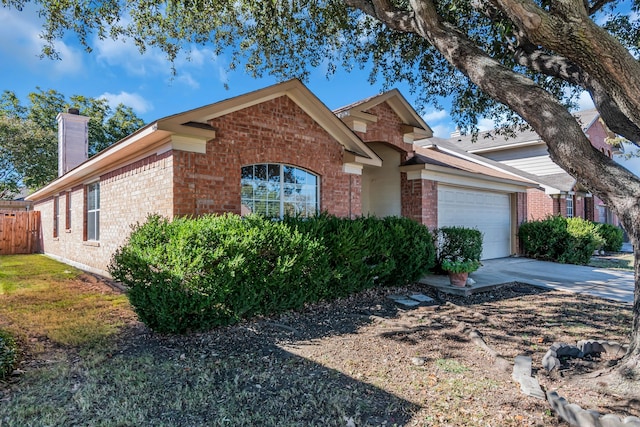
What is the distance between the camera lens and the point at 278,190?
8.16m

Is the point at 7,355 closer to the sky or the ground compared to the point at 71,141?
closer to the ground

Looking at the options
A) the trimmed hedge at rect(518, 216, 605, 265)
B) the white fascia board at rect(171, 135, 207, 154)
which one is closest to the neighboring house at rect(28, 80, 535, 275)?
the white fascia board at rect(171, 135, 207, 154)

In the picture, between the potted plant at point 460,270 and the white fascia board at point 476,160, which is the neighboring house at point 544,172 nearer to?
the white fascia board at point 476,160

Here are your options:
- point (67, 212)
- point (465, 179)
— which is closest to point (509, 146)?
point (465, 179)

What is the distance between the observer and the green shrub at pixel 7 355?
381cm

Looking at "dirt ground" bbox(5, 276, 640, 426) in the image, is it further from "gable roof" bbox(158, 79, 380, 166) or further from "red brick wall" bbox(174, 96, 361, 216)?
"gable roof" bbox(158, 79, 380, 166)

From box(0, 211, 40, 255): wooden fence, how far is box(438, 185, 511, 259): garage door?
63.8 ft

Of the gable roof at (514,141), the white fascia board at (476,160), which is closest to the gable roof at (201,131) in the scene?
the white fascia board at (476,160)

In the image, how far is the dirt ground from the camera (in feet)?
10.6

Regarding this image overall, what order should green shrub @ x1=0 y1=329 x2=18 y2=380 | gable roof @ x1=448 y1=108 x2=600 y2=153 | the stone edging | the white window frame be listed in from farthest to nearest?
gable roof @ x1=448 y1=108 x2=600 y2=153, the white window frame, green shrub @ x1=0 y1=329 x2=18 y2=380, the stone edging

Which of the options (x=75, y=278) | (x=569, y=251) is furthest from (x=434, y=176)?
(x=75, y=278)

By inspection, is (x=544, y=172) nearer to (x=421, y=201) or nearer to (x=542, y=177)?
(x=542, y=177)

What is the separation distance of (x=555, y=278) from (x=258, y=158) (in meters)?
8.89

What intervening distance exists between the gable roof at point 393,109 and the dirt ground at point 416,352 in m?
5.73
